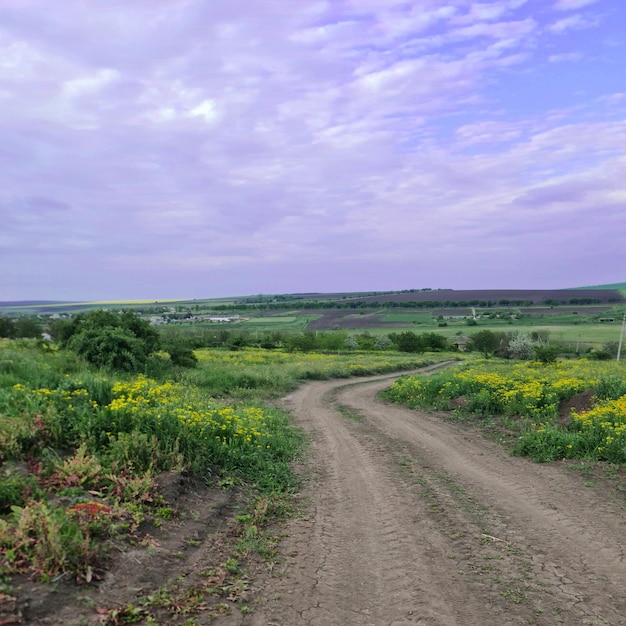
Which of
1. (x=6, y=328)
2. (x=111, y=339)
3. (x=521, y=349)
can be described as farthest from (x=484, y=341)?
(x=111, y=339)

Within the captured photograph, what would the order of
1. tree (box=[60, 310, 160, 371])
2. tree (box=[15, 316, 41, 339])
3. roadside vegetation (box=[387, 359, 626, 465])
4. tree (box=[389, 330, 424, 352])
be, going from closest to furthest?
roadside vegetation (box=[387, 359, 626, 465]) < tree (box=[60, 310, 160, 371]) < tree (box=[15, 316, 41, 339]) < tree (box=[389, 330, 424, 352])

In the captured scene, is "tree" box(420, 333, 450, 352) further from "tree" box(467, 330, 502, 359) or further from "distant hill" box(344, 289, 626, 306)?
"distant hill" box(344, 289, 626, 306)

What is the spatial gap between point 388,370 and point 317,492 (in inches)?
1166

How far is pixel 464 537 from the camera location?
5.63m

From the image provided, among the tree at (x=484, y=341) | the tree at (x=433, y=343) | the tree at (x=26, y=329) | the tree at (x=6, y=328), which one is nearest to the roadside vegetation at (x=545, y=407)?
the tree at (x=433, y=343)

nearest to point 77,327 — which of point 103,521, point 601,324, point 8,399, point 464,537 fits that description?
point 8,399

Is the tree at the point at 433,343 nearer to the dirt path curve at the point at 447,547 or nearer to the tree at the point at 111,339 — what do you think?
the tree at the point at 111,339

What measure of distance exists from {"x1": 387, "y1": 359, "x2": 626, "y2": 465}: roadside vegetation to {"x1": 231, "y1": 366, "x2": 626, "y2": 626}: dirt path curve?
97 cm

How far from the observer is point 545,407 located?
1298 centimetres

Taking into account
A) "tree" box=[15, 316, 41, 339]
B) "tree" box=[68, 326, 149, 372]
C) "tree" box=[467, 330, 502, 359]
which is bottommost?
"tree" box=[467, 330, 502, 359]

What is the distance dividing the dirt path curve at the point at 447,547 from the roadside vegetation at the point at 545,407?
38.3 inches

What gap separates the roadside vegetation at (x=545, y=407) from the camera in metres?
9.34

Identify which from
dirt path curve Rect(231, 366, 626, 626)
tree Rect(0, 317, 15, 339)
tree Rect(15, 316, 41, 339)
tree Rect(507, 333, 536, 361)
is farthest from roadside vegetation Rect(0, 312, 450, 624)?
tree Rect(15, 316, 41, 339)

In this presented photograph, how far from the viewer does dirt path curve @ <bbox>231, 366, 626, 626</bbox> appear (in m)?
A: 4.10
